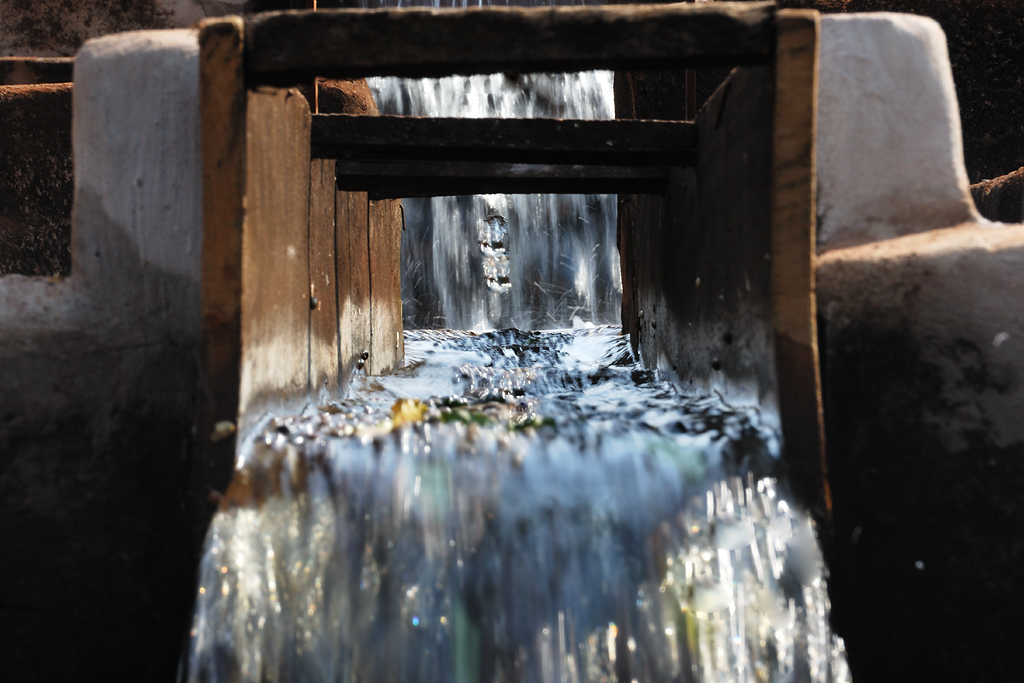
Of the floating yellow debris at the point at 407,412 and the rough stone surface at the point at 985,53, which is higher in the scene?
the rough stone surface at the point at 985,53

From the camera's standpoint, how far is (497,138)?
10.6ft

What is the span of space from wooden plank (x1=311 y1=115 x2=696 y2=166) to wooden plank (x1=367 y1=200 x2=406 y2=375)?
5.59 ft

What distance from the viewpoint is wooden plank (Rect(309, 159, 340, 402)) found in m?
3.29

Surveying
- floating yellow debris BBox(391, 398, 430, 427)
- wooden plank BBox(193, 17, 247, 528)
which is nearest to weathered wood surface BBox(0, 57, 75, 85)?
wooden plank BBox(193, 17, 247, 528)

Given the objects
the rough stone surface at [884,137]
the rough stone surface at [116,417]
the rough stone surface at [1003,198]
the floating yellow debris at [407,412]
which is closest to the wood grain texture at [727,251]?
the rough stone surface at [884,137]

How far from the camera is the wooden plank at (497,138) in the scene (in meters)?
3.18

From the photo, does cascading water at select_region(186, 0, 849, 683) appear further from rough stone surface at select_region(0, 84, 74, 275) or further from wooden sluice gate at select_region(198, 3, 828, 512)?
rough stone surface at select_region(0, 84, 74, 275)

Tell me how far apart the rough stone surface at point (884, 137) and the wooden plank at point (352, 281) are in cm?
263

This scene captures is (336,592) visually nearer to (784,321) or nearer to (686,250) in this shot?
(784,321)

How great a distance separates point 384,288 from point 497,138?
253 centimetres

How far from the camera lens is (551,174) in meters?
4.07

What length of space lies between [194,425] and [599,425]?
159 cm

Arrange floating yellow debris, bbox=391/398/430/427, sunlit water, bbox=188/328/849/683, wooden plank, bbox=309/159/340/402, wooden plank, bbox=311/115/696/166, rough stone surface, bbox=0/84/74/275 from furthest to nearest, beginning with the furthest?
rough stone surface, bbox=0/84/74/275, wooden plank, bbox=309/159/340/402, wooden plank, bbox=311/115/696/166, floating yellow debris, bbox=391/398/430/427, sunlit water, bbox=188/328/849/683

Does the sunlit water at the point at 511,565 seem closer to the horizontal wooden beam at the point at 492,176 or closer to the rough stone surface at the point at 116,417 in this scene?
the rough stone surface at the point at 116,417
